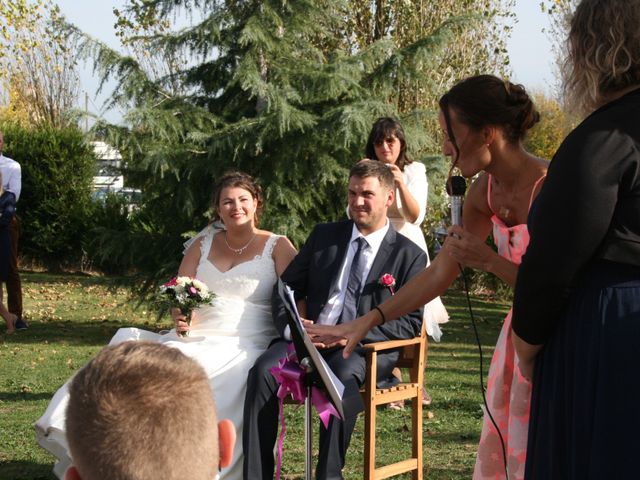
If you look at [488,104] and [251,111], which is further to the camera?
[251,111]

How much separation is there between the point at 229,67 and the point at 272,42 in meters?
0.61

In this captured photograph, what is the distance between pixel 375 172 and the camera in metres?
5.97

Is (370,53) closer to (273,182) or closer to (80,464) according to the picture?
(273,182)

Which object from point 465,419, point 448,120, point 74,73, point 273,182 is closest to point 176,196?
point 273,182

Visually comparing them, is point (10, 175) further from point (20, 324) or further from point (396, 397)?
point (396, 397)

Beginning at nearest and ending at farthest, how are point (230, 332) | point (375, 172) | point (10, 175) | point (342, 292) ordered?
point (342, 292) < point (375, 172) < point (230, 332) < point (10, 175)

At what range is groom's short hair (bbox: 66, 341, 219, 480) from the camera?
5.17 ft

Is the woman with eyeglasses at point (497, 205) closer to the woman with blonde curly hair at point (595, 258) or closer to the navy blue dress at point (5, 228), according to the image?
the woman with blonde curly hair at point (595, 258)

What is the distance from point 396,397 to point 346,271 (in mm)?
875

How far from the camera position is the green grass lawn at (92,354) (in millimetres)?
6137

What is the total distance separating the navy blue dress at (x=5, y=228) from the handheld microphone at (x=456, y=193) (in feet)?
29.4

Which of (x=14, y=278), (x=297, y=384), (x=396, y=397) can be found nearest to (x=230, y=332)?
(x=396, y=397)

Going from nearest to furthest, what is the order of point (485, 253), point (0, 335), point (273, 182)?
point (485, 253)
point (273, 182)
point (0, 335)

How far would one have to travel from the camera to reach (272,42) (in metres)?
10.7
